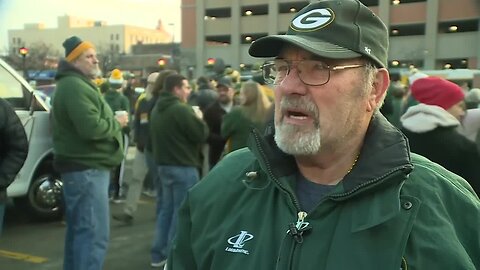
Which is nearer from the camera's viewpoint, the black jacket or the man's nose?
the man's nose

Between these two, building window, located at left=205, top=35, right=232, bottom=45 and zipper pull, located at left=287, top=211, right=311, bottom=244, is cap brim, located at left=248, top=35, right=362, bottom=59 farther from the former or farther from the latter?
building window, located at left=205, top=35, right=232, bottom=45

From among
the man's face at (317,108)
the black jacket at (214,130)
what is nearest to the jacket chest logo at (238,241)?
the man's face at (317,108)

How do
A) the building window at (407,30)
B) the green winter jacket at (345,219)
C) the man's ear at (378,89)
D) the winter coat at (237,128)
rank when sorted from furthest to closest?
the building window at (407,30) → the winter coat at (237,128) → the man's ear at (378,89) → the green winter jacket at (345,219)

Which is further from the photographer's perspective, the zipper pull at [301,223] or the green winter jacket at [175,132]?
the green winter jacket at [175,132]

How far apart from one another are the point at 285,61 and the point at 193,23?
2583 inches

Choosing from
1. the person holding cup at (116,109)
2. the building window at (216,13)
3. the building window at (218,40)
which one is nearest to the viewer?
the person holding cup at (116,109)

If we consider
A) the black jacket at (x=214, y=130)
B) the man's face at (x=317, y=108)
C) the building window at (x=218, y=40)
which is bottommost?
the black jacket at (x=214, y=130)

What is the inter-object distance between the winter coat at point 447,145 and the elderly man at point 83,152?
2301 millimetres

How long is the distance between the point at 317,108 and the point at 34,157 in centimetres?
600

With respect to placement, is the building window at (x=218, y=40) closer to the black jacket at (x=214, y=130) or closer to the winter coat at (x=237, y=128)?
the black jacket at (x=214, y=130)

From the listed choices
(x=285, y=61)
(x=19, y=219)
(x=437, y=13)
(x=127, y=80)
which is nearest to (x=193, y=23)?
(x=437, y=13)

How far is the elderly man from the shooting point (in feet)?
14.1

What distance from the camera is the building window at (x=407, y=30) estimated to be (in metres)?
55.7

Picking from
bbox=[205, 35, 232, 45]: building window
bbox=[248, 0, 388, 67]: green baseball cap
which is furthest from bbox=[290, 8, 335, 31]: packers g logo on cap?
bbox=[205, 35, 232, 45]: building window
